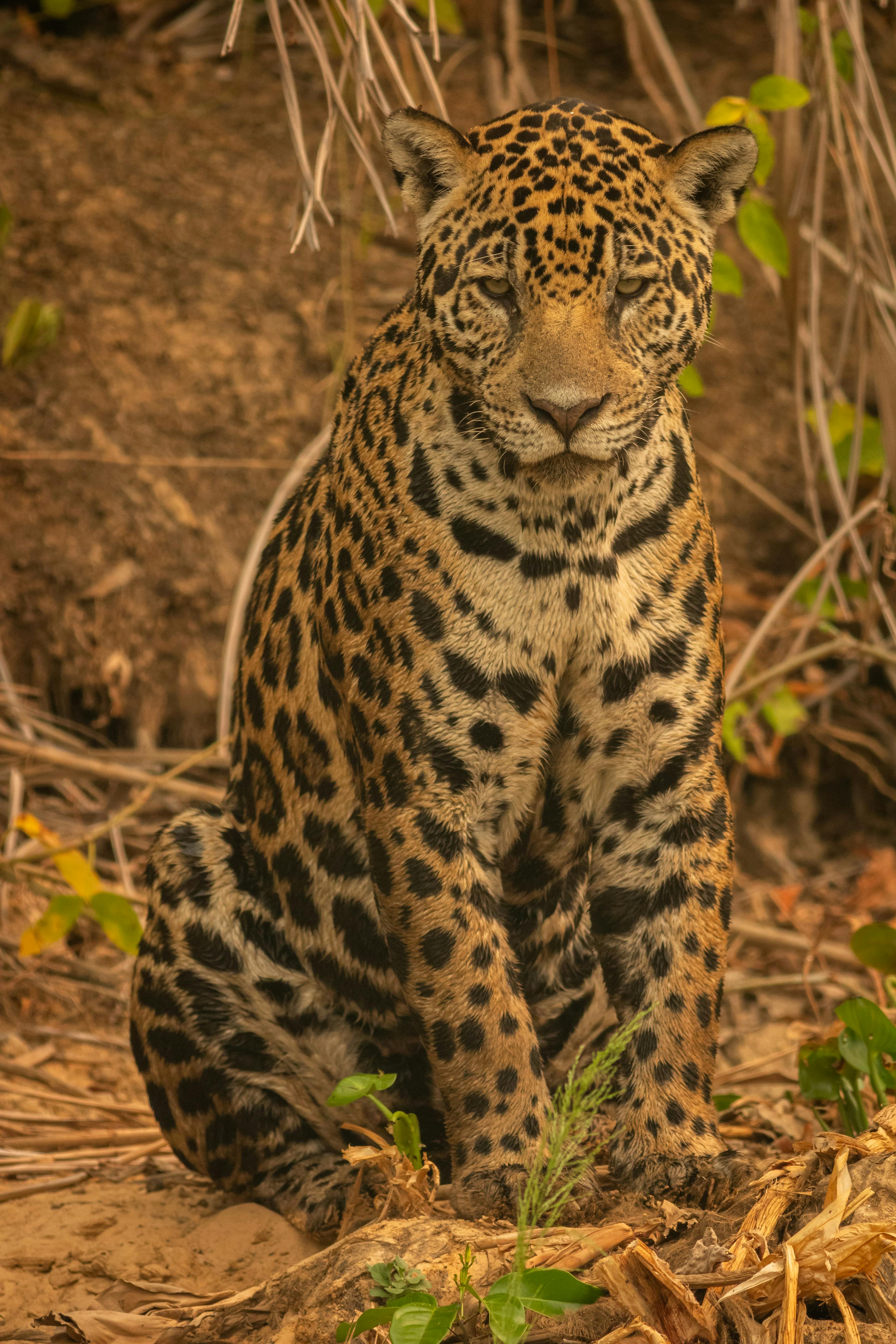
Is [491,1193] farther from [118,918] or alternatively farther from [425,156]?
[425,156]

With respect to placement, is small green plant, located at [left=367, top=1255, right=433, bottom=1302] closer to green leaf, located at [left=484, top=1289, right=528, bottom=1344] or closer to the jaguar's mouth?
green leaf, located at [left=484, top=1289, right=528, bottom=1344]

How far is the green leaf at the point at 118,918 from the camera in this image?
Answer: 582 cm

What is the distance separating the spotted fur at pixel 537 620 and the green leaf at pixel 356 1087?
34 centimetres

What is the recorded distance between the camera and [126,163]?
9266 mm

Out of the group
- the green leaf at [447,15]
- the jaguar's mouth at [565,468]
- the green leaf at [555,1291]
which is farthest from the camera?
the green leaf at [447,15]

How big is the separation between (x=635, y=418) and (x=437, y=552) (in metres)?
0.65

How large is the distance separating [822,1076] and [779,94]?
3.54 meters

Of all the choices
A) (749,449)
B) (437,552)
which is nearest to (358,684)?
(437,552)

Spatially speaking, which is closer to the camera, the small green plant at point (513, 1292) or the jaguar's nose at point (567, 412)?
the small green plant at point (513, 1292)

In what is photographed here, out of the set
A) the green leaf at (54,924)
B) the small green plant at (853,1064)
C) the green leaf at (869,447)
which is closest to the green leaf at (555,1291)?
the small green plant at (853,1064)

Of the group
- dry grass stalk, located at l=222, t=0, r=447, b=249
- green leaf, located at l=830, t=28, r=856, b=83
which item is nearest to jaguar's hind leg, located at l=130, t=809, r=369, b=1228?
dry grass stalk, located at l=222, t=0, r=447, b=249

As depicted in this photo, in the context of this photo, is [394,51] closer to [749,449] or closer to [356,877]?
[749,449]

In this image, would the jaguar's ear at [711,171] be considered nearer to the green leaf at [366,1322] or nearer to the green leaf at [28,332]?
the green leaf at [366,1322]

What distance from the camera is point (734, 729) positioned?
7.77 meters
